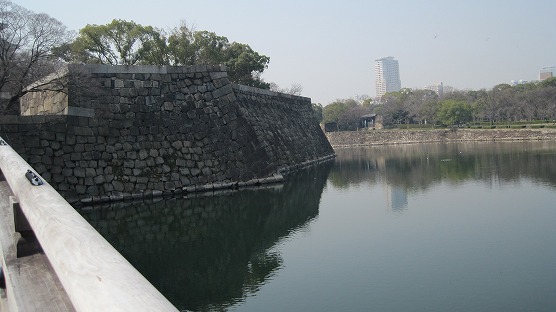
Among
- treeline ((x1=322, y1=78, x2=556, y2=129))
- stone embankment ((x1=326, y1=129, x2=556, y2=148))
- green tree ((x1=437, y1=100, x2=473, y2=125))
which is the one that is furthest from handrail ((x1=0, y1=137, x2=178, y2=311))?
green tree ((x1=437, y1=100, x2=473, y2=125))

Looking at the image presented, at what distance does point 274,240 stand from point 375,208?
12.7 ft

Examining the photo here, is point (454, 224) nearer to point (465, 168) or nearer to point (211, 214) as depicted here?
point (211, 214)

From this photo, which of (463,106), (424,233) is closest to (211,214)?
(424,233)

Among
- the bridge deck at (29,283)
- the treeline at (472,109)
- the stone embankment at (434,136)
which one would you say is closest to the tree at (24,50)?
the bridge deck at (29,283)

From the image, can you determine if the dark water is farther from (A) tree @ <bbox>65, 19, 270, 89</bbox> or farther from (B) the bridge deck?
Answer: (A) tree @ <bbox>65, 19, 270, 89</bbox>

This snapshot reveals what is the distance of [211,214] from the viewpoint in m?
9.91

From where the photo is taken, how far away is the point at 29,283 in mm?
2152

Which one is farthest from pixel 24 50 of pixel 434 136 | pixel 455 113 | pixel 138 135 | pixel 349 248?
pixel 455 113

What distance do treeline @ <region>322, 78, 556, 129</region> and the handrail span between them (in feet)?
173

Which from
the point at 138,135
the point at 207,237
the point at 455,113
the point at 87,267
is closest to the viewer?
the point at 87,267

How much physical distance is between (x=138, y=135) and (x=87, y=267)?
11.6 meters

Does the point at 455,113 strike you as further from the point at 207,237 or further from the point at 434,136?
the point at 207,237

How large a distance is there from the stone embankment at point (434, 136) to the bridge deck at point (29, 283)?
41.1 metres

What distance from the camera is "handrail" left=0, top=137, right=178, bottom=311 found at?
118 centimetres
